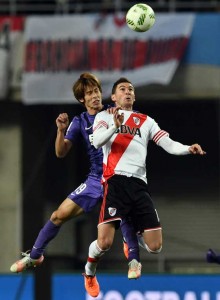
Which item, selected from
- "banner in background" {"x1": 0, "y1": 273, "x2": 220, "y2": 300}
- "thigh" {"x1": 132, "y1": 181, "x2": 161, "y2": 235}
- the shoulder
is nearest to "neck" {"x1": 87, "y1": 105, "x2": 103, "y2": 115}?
the shoulder

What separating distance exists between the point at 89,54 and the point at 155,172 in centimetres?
465

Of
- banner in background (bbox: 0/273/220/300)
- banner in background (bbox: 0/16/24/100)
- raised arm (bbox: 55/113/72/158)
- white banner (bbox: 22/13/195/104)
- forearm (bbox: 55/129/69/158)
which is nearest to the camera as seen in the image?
raised arm (bbox: 55/113/72/158)

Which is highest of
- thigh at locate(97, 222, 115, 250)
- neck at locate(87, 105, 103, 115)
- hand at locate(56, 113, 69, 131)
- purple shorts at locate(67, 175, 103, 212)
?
neck at locate(87, 105, 103, 115)

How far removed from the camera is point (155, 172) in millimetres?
28766

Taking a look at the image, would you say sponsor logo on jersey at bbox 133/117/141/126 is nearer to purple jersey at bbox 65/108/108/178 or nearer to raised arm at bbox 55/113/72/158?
purple jersey at bbox 65/108/108/178

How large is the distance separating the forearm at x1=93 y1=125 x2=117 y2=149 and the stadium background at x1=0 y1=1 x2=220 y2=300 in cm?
1113

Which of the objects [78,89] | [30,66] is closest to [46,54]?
[30,66]

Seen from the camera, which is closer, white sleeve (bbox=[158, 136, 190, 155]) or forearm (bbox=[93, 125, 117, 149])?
forearm (bbox=[93, 125, 117, 149])

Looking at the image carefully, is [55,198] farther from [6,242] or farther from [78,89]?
[78,89]

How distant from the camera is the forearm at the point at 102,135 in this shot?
14.0 m

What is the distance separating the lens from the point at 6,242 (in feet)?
87.3

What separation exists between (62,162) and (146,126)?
1349cm

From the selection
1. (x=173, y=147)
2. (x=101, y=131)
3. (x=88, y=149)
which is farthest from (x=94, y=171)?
(x=173, y=147)

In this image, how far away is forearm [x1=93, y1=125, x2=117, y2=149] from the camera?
14.0 metres
